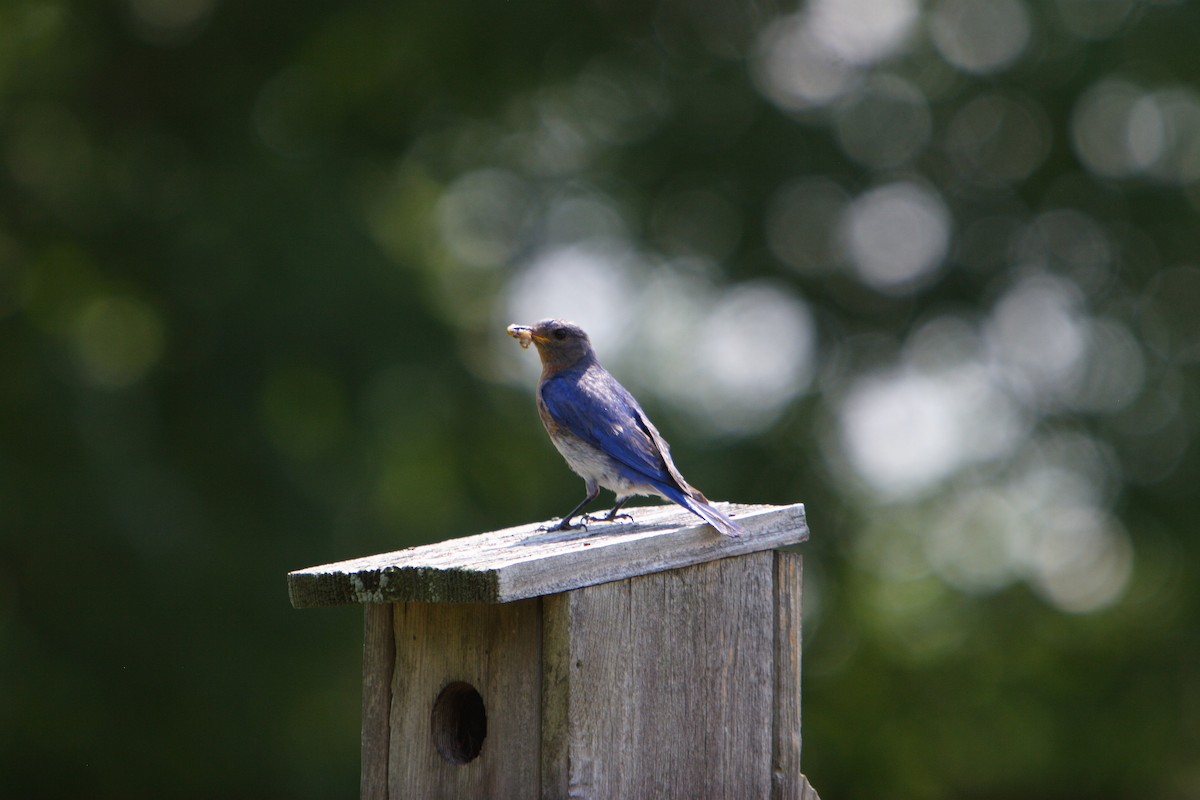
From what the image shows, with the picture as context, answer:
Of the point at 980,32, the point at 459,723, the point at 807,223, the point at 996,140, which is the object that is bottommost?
the point at 459,723

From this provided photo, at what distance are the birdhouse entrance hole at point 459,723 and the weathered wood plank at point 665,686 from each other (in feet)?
1.05

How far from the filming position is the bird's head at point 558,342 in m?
4.20

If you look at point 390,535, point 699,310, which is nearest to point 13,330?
point 390,535

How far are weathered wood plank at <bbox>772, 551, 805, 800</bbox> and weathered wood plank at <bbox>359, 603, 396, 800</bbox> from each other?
0.92m

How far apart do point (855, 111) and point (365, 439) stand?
4.38 m

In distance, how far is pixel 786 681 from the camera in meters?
3.54

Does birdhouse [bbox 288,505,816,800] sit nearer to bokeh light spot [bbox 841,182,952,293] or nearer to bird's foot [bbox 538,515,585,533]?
bird's foot [bbox 538,515,585,533]

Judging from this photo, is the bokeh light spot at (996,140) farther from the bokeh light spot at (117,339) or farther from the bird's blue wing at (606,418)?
the bird's blue wing at (606,418)

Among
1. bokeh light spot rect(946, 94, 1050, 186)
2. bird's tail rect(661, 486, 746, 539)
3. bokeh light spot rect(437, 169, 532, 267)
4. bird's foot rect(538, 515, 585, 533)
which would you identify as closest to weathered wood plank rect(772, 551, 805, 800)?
bird's tail rect(661, 486, 746, 539)

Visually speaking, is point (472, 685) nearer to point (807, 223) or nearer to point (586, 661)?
point (586, 661)

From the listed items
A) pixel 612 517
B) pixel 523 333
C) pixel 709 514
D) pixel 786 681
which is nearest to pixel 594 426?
pixel 612 517

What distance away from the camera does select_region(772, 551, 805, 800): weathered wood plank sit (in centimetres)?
351

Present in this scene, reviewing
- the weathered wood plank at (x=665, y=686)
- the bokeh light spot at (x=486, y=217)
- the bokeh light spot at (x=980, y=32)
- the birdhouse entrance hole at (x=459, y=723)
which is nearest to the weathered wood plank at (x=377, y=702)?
the birdhouse entrance hole at (x=459, y=723)

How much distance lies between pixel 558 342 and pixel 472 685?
128 cm
